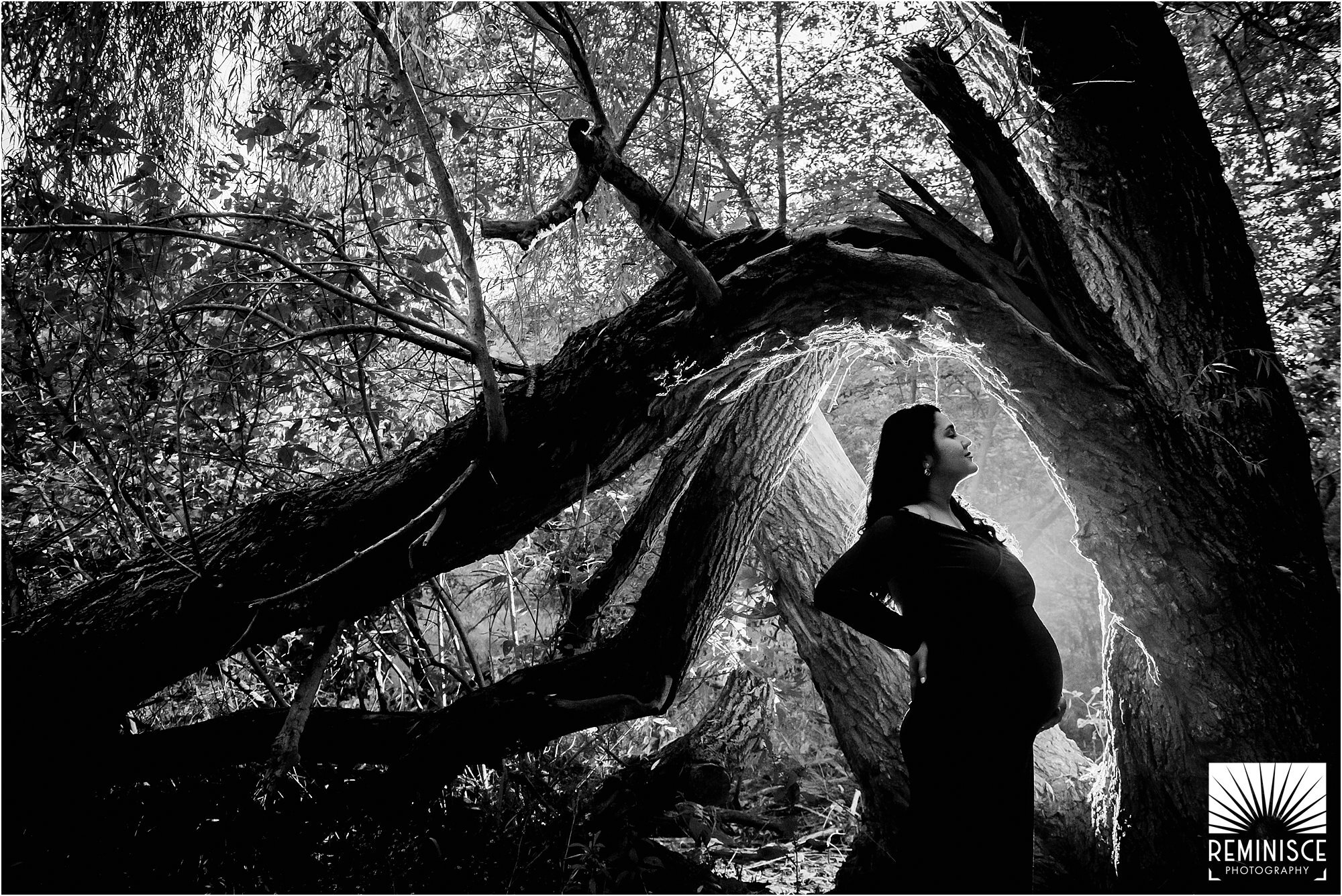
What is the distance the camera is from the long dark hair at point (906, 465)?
2.29m

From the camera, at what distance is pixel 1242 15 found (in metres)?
2.63

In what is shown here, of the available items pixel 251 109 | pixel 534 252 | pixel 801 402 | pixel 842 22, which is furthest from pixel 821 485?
pixel 251 109

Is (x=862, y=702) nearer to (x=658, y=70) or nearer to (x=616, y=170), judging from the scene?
(x=616, y=170)

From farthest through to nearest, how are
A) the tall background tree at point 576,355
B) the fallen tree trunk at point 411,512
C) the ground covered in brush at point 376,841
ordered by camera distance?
the ground covered in brush at point 376,841
the fallen tree trunk at point 411,512
the tall background tree at point 576,355

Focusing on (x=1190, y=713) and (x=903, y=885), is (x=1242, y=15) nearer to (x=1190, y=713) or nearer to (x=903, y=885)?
(x=1190, y=713)

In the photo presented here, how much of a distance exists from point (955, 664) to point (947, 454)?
55 centimetres

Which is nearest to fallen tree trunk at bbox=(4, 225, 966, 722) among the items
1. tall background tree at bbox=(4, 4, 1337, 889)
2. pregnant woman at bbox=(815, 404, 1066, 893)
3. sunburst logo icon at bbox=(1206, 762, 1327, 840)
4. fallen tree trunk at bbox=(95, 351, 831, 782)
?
tall background tree at bbox=(4, 4, 1337, 889)

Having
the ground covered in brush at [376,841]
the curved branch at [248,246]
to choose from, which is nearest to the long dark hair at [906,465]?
the curved branch at [248,246]

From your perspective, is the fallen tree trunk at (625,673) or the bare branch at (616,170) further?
the fallen tree trunk at (625,673)

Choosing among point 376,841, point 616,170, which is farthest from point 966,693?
point 376,841

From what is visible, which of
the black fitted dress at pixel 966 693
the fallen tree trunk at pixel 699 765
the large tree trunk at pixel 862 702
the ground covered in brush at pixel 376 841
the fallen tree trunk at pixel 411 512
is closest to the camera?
the black fitted dress at pixel 966 693

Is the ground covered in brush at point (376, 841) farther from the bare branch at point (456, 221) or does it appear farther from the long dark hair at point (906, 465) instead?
the long dark hair at point (906, 465)

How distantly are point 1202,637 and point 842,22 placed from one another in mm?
3058

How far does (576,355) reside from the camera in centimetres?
255
